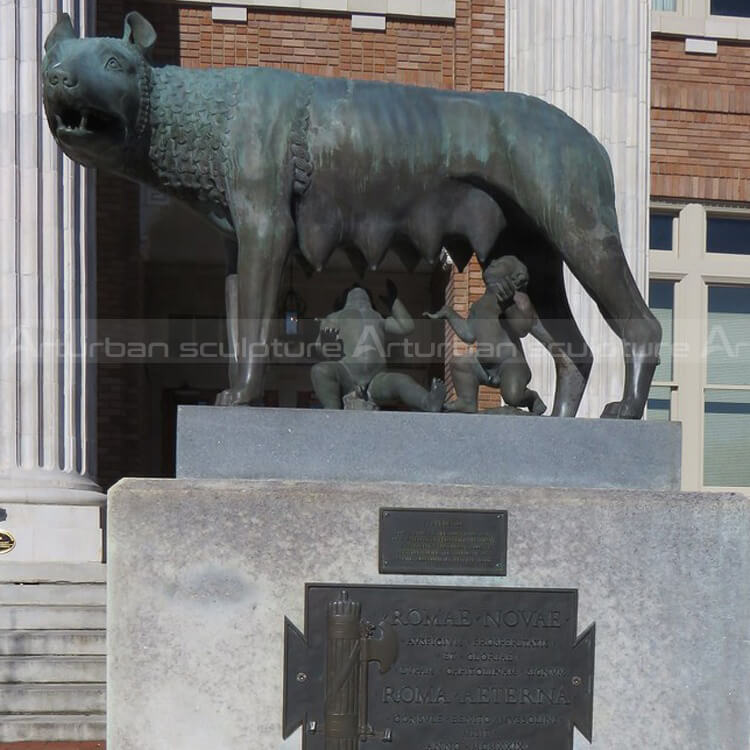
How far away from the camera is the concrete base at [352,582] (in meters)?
4.52

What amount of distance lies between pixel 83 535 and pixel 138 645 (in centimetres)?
514

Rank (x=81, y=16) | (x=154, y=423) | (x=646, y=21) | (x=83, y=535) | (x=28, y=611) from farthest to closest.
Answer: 1. (x=154, y=423)
2. (x=646, y=21)
3. (x=81, y=16)
4. (x=83, y=535)
5. (x=28, y=611)

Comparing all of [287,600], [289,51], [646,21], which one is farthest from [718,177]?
[287,600]

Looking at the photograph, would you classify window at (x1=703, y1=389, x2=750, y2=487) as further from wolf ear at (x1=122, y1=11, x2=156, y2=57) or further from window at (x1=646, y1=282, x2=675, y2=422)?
wolf ear at (x1=122, y1=11, x2=156, y2=57)

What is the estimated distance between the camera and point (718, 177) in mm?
12719

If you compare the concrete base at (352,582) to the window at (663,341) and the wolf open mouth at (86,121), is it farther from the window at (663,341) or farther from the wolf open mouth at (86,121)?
the window at (663,341)

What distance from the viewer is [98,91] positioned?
15.5 ft

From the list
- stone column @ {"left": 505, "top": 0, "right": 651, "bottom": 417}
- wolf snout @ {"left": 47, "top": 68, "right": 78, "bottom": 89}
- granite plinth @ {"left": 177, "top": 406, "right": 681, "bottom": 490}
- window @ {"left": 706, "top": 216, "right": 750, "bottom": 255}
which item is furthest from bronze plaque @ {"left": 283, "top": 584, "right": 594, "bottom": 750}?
window @ {"left": 706, "top": 216, "right": 750, "bottom": 255}

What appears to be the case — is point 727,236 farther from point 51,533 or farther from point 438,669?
point 438,669

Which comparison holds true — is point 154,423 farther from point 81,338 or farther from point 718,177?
point 718,177

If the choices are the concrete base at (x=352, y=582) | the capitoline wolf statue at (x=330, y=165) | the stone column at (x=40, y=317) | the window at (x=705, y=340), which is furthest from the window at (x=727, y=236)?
the concrete base at (x=352, y=582)

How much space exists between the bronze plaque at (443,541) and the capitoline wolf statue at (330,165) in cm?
83

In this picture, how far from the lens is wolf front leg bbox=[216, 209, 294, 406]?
4.90 metres

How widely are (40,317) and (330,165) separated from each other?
17.6 feet
